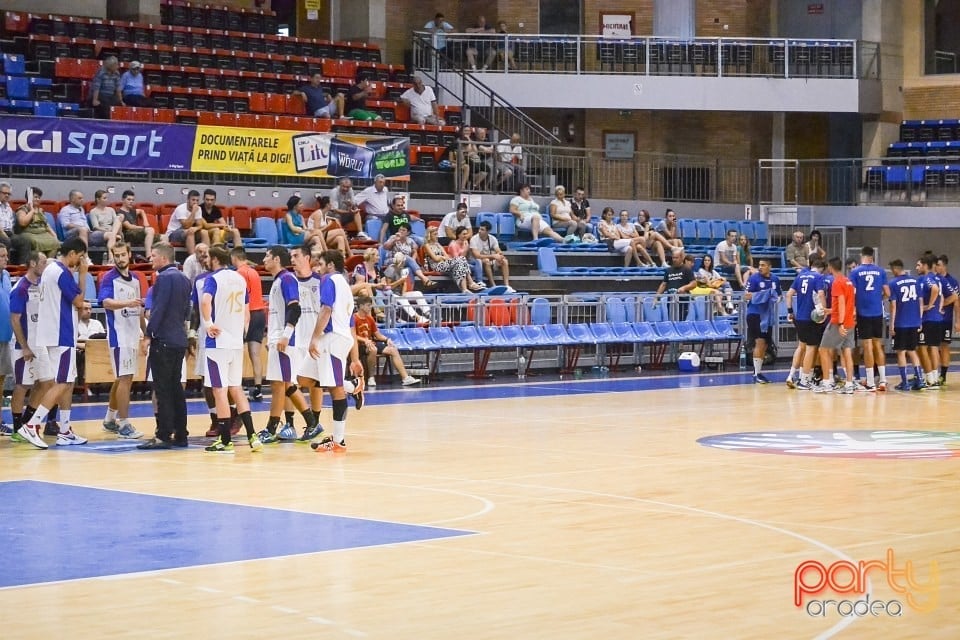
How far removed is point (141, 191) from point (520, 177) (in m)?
8.86

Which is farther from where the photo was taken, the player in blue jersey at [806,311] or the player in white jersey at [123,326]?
the player in blue jersey at [806,311]

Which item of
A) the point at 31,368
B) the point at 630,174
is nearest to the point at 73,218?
the point at 31,368

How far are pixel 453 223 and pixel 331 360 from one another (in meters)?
13.5

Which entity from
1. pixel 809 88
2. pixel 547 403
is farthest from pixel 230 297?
pixel 809 88

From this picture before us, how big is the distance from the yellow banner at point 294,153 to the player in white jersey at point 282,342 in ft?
36.0

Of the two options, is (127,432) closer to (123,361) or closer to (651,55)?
(123,361)

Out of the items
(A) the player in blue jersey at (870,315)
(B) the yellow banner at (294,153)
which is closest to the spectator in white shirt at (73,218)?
(B) the yellow banner at (294,153)

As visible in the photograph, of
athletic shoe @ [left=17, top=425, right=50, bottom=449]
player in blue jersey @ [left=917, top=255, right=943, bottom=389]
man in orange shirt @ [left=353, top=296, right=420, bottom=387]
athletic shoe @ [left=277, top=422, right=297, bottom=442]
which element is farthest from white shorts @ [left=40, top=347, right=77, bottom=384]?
player in blue jersey @ [left=917, top=255, right=943, bottom=389]

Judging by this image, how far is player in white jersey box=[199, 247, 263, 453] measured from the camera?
45.7 feet

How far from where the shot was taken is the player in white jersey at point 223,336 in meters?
13.9

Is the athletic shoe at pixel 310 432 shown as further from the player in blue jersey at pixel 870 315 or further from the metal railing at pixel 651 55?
the metal railing at pixel 651 55

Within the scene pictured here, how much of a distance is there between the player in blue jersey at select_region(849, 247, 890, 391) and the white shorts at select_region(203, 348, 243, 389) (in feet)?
36.2

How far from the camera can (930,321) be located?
2288cm

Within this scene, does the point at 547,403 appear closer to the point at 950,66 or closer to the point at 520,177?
the point at 520,177
